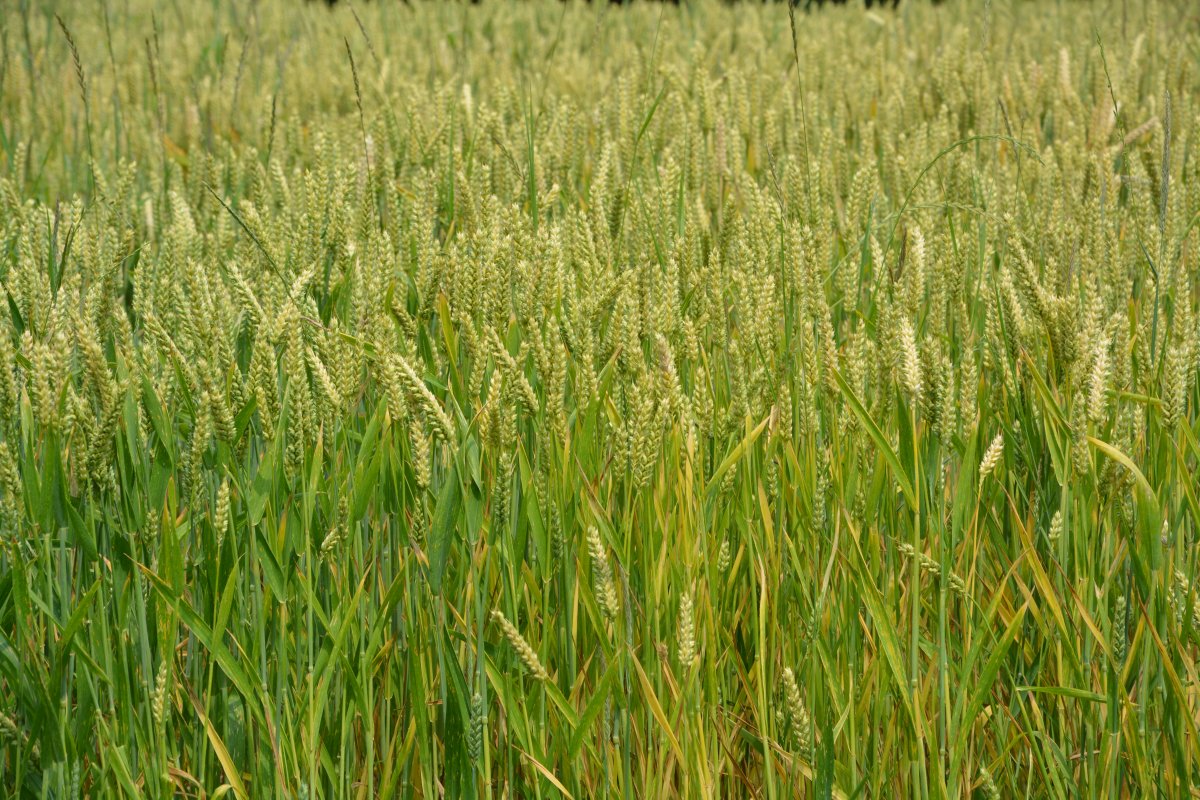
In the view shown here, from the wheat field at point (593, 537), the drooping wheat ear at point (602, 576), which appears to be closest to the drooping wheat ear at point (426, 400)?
the wheat field at point (593, 537)

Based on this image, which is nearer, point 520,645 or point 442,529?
point 520,645

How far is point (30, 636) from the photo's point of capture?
109 centimetres

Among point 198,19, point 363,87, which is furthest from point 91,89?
point 198,19

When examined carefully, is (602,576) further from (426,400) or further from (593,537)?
(426,400)

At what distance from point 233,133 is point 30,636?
108 inches

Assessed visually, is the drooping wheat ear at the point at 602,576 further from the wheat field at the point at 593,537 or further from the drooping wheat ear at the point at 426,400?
the drooping wheat ear at the point at 426,400

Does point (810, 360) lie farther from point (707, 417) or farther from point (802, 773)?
point (802, 773)

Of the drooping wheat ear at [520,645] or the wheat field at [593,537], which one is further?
the wheat field at [593,537]

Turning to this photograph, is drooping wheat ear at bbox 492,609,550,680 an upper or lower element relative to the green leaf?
lower

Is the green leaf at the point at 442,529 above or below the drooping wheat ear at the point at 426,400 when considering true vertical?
below

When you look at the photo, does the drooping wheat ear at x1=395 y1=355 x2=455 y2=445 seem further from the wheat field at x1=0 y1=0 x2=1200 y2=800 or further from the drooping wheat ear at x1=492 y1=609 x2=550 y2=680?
the drooping wheat ear at x1=492 y1=609 x2=550 y2=680

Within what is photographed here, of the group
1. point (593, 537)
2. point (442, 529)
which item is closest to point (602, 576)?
point (593, 537)

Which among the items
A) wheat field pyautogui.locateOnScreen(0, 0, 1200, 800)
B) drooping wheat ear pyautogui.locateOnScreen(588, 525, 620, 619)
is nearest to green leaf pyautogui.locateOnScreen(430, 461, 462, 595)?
wheat field pyautogui.locateOnScreen(0, 0, 1200, 800)

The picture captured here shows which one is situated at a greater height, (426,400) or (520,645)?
(426,400)
